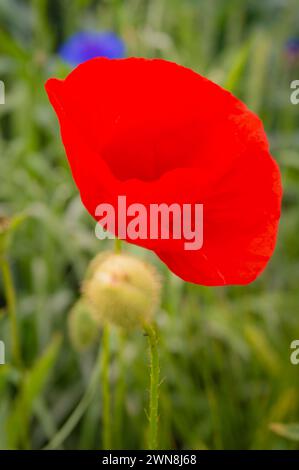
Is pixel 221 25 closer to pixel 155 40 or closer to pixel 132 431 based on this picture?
pixel 155 40

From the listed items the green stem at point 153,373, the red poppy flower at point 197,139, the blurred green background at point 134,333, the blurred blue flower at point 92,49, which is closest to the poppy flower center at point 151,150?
the red poppy flower at point 197,139

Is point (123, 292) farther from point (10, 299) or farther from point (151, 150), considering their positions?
point (10, 299)

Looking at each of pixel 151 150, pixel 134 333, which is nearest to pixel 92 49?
pixel 134 333

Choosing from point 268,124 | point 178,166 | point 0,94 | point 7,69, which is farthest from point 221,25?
point 178,166

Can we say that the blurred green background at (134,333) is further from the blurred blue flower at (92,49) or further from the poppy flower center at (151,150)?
the poppy flower center at (151,150)

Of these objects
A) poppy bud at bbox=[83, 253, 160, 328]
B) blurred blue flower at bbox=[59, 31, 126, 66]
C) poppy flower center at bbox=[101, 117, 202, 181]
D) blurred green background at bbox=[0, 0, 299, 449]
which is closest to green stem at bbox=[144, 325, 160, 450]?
poppy bud at bbox=[83, 253, 160, 328]

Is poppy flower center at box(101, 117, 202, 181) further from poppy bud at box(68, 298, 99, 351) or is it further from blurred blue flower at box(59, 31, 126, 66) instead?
blurred blue flower at box(59, 31, 126, 66)
